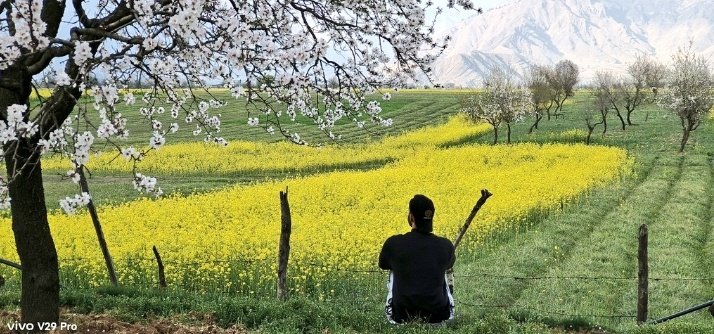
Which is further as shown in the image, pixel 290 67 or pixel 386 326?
pixel 386 326

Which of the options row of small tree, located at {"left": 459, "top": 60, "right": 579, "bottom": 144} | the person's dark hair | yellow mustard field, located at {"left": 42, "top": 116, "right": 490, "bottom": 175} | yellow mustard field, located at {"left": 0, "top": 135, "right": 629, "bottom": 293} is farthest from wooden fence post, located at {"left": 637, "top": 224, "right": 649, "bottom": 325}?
row of small tree, located at {"left": 459, "top": 60, "right": 579, "bottom": 144}

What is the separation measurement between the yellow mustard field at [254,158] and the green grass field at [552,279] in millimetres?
2693

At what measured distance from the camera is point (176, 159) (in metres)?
37.1

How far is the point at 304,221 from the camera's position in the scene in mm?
18000

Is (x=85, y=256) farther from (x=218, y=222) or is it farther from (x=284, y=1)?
(x=284, y=1)

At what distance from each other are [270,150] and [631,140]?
998 inches

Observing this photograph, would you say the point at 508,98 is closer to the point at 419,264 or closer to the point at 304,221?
the point at 304,221

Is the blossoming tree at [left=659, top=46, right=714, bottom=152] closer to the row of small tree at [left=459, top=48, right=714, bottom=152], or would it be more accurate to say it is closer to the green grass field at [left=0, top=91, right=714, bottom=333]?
the row of small tree at [left=459, top=48, right=714, bottom=152]

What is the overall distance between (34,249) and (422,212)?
3.95 m

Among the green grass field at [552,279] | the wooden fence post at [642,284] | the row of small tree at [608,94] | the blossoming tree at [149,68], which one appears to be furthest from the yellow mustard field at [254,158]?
the blossoming tree at [149,68]

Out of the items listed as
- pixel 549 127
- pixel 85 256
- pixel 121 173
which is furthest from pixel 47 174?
pixel 549 127

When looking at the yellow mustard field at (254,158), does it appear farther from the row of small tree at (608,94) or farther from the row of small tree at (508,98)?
the row of small tree at (608,94)

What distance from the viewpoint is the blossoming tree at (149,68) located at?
423 centimetres

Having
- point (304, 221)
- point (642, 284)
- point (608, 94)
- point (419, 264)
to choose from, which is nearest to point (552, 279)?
point (642, 284)
